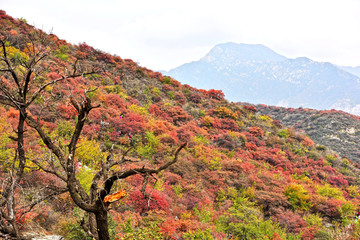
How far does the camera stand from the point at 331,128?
27125 millimetres

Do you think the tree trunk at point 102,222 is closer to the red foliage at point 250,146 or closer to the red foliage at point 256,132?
the red foliage at point 250,146

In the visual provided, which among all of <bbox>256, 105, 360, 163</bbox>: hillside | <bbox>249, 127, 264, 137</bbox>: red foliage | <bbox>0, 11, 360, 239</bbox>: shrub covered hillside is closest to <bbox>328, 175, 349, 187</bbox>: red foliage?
<bbox>0, 11, 360, 239</bbox>: shrub covered hillside

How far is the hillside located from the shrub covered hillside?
7812 mm

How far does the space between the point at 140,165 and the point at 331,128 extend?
1157 inches

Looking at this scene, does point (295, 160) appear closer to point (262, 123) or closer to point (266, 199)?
point (262, 123)

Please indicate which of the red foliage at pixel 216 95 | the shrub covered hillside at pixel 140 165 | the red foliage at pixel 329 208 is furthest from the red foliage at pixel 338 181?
the red foliage at pixel 216 95

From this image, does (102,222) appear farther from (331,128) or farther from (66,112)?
(331,128)

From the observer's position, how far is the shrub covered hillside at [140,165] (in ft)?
8.08

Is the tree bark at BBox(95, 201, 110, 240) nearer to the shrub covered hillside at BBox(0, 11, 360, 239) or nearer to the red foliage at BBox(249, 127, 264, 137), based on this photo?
the shrub covered hillside at BBox(0, 11, 360, 239)

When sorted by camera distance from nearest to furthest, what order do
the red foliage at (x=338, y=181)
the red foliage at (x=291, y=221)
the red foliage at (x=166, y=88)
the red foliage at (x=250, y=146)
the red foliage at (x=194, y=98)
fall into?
1. the red foliage at (x=291, y=221)
2. the red foliage at (x=338, y=181)
3. the red foliage at (x=250, y=146)
4. the red foliage at (x=166, y=88)
5. the red foliage at (x=194, y=98)

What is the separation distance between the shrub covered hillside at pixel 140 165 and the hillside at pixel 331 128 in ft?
25.6

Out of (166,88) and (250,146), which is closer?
(250,146)

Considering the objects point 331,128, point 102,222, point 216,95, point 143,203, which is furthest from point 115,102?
point 331,128

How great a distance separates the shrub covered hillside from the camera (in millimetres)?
2463
